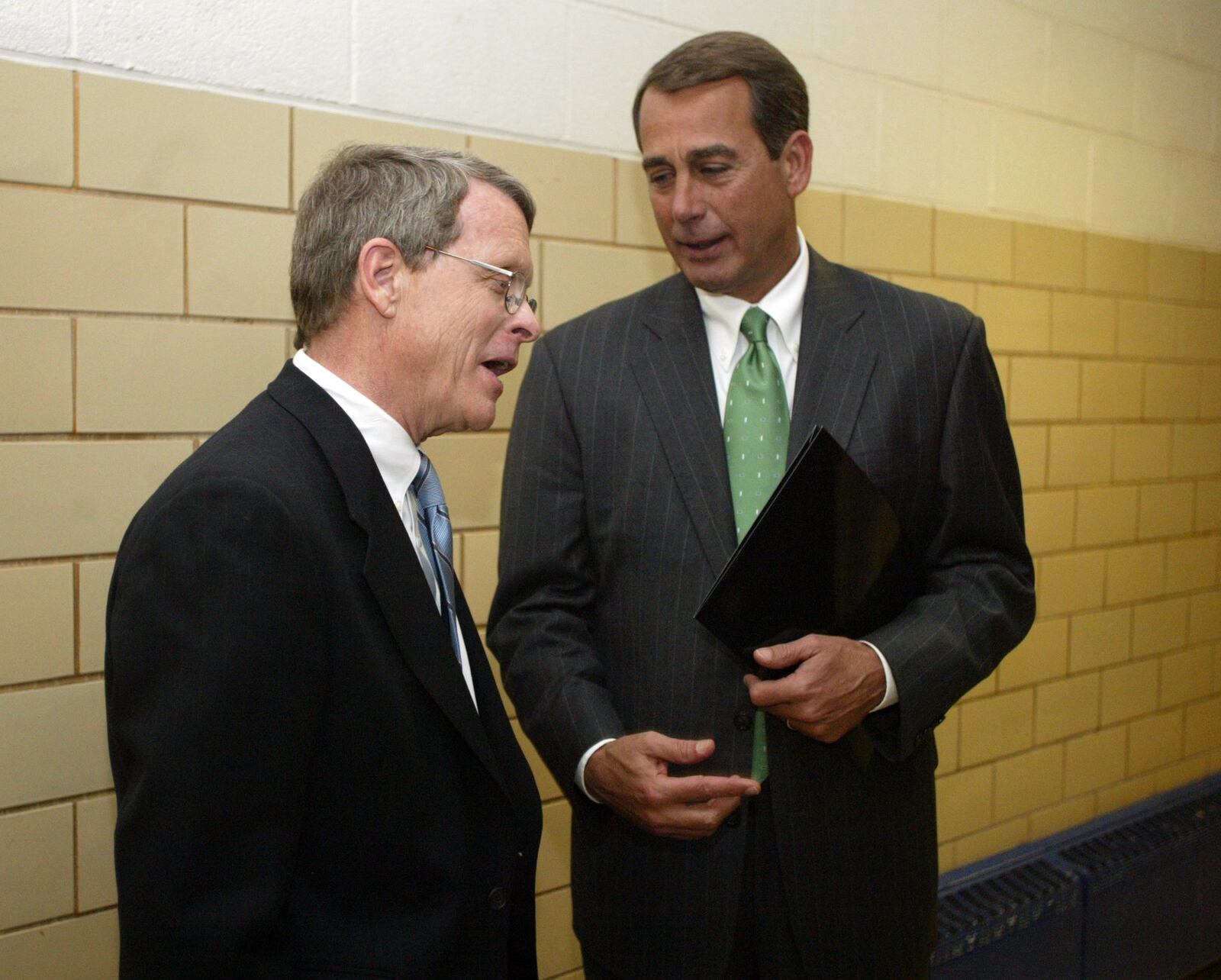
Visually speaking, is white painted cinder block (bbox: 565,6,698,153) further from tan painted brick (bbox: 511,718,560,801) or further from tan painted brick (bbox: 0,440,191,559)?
tan painted brick (bbox: 511,718,560,801)

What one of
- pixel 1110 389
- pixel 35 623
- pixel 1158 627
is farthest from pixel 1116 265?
pixel 35 623

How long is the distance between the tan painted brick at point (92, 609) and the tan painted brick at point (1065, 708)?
2396mm

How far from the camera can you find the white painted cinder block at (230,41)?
156 cm

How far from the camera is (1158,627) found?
3.35 meters

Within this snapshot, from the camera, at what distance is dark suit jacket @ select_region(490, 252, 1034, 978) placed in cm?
146

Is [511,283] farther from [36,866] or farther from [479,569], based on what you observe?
[36,866]

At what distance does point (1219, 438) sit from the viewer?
355cm

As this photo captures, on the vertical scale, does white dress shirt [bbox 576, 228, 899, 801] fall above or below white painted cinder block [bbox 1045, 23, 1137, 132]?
below

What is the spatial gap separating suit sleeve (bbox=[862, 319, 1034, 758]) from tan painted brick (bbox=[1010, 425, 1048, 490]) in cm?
134

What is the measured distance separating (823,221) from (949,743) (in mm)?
1356

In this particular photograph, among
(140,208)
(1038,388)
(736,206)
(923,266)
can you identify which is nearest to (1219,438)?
(1038,388)

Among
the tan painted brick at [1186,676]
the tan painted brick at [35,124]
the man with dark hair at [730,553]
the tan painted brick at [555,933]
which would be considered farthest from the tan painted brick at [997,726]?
the tan painted brick at [35,124]

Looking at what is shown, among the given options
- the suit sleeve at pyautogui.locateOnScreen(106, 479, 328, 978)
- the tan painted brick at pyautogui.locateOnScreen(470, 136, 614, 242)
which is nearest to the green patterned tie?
the tan painted brick at pyautogui.locateOnScreen(470, 136, 614, 242)

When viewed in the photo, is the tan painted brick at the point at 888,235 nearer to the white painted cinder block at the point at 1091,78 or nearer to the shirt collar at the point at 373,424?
the white painted cinder block at the point at 1091,78
